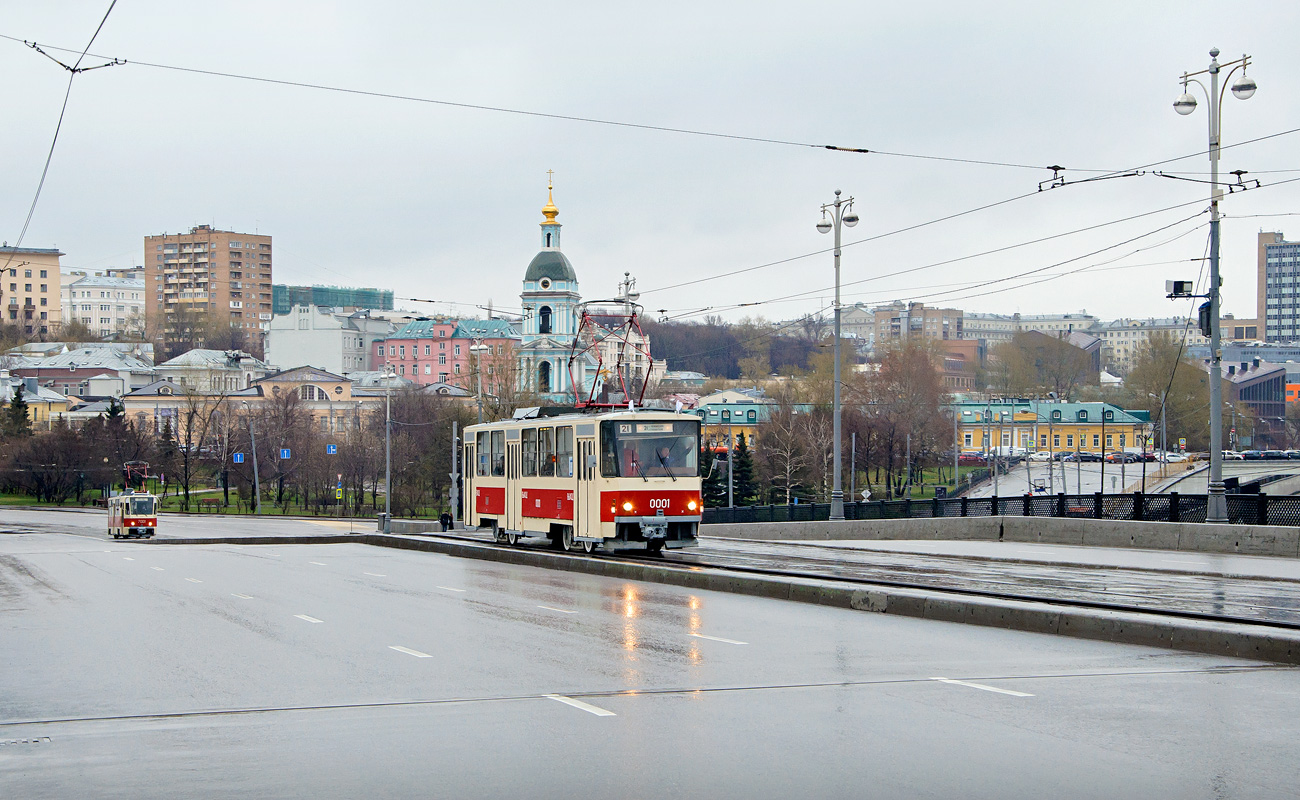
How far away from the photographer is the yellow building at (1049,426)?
10669 centimetres

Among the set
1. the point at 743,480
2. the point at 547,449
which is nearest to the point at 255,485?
the point at 743,480

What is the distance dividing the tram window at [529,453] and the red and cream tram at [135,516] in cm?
3000

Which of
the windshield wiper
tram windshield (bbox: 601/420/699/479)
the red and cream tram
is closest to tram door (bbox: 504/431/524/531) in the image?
tram windshield (bbox: 601/420/699/479)

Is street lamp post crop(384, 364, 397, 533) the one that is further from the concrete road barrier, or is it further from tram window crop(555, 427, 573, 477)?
tram window crop(555, 427, 573, 477)

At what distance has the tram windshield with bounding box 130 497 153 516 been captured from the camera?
5492 centimetres

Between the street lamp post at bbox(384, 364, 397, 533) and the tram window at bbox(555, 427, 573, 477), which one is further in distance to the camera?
the street lamp post at bbox(384, 364, 397, 533)

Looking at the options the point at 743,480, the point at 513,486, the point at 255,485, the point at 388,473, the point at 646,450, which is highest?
the point at 646,450

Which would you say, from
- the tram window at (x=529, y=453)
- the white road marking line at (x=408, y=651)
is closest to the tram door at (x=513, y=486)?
the tram window at (x=529, y=453)

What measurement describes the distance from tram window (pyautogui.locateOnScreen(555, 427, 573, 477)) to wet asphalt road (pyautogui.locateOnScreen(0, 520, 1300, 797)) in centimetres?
1079

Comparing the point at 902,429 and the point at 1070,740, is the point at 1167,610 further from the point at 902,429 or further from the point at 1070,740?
the point at 902,429

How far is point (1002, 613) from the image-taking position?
14.9 metres

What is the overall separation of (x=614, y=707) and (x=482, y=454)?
83.6ft

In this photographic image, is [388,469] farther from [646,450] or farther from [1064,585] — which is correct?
[1064,585]

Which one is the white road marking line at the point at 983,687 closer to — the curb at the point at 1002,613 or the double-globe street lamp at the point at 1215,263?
the curb at the point at 1002,613
